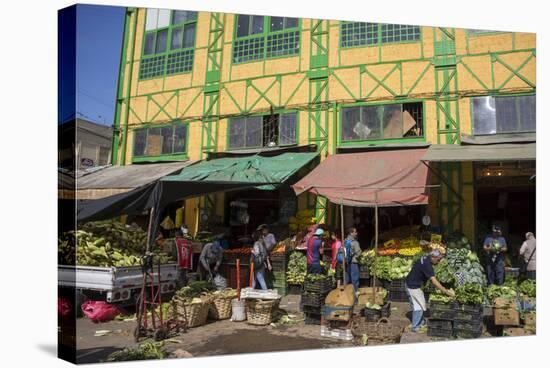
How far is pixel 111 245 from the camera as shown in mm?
11633

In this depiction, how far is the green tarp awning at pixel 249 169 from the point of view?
11.5 metres

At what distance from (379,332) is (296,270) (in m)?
3.69

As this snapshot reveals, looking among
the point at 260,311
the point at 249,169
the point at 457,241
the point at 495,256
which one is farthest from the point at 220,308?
the point at 495,256

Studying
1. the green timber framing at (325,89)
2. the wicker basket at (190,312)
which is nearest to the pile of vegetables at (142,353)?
the wicker basket at (190,312)

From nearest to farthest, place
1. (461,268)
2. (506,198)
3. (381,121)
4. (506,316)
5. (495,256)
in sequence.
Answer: (506,316)
(461,268)
(495,256)
(381,121)
(506,198)

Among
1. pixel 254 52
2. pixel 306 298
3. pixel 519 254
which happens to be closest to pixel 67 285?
pixel 306 298

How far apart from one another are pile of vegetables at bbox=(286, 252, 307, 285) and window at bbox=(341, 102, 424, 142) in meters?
3.36

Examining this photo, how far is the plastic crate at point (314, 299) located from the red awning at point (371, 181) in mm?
2162

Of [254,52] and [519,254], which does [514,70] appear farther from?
[254,52]

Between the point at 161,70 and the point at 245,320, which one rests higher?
the point at 161,70

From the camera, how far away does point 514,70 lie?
12.7 meters

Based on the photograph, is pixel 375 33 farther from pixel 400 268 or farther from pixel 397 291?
pixel 397 291

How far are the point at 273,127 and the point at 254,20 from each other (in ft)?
9.23

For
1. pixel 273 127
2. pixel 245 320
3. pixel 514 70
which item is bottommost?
pixel 245 320
